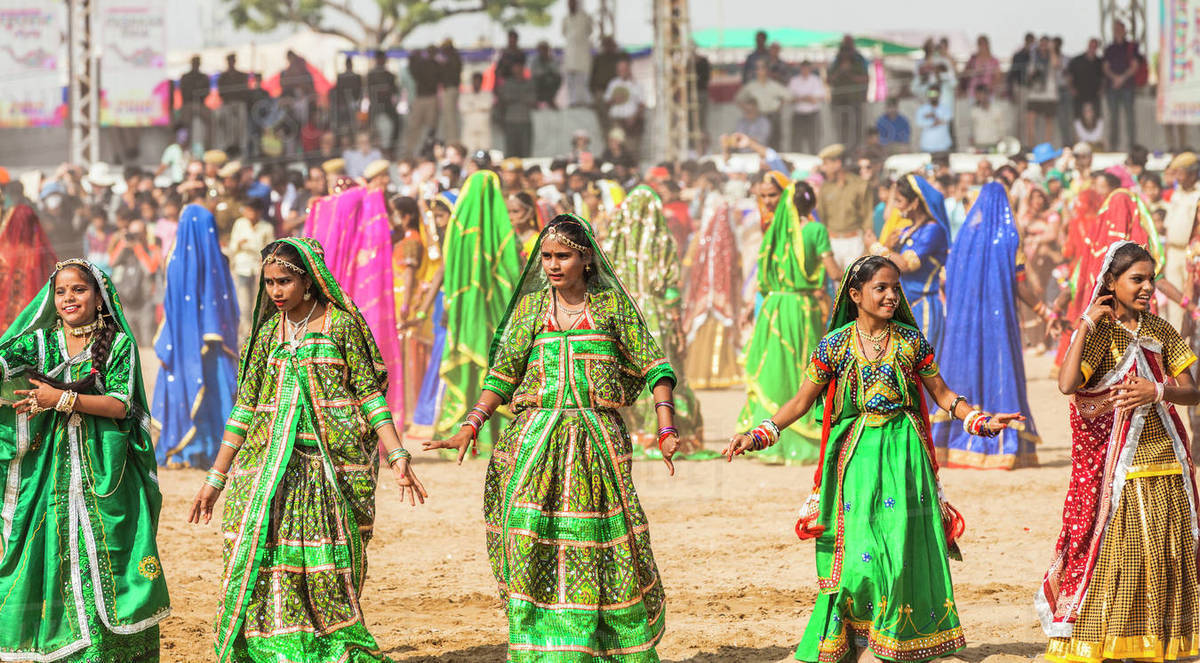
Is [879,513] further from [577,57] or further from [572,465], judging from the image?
[577,57]

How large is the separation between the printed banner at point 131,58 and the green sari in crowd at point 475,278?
13.5 m

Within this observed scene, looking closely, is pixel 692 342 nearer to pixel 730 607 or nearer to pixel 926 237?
pixel 926 237

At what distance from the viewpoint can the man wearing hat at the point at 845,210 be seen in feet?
57.8

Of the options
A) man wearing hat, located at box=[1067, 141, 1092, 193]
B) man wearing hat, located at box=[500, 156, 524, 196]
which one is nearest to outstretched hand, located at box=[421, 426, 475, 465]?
man wearing hat, located at box=[500, 156, 524, 196]

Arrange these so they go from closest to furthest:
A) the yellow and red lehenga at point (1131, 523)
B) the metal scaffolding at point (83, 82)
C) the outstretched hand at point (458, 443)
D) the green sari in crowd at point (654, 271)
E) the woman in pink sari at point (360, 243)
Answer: the outstretched hand at point (458, 443) → the yellow and red lehenga at point (1131, 523) → the green sari in crowd at point (654, 271) → the woman in pink sari at point (360, 243) → the metal scaffolding at point (83, 82)

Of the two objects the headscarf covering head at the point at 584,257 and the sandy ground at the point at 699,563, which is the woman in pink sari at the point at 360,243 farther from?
the headscarf covering head at the point at 584,257

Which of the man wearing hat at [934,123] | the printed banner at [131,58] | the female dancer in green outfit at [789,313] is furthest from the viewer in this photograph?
the printed banner at [131,58]

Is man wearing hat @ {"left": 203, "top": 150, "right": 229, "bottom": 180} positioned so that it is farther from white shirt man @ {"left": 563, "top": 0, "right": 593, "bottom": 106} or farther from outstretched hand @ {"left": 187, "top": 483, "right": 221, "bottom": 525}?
outstretched hand @ {"left": 187, "top": 483, "right": 221, "bottom": 525}

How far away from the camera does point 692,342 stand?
54.5 ft

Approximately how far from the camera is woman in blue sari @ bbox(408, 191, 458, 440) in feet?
41.0

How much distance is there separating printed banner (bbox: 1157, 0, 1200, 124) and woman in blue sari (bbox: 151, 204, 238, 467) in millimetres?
14525

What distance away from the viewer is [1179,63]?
2120 centimetres

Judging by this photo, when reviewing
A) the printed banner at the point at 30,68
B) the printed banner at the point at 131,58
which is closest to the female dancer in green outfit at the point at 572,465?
the printed banner at the point at 131,58

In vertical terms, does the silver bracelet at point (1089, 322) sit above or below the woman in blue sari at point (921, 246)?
below
